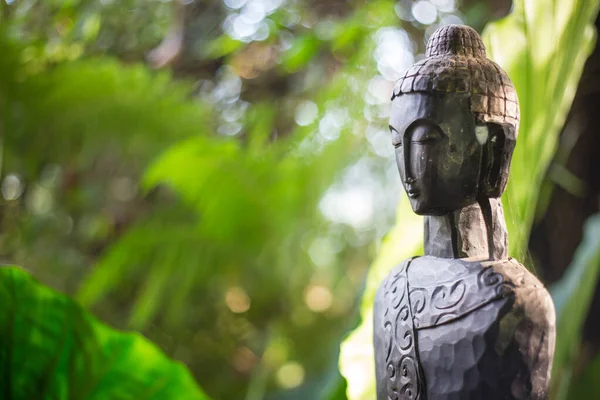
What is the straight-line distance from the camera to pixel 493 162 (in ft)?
1.38

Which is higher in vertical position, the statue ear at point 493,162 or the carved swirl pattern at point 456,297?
the statue ear at point 493,162

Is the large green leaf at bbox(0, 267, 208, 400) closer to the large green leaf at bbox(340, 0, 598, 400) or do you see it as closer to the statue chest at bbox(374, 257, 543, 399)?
the statue chest at bbox(374, 257, 543, 399)

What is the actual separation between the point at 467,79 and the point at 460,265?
0.14 metres

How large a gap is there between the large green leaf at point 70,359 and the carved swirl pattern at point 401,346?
213mm

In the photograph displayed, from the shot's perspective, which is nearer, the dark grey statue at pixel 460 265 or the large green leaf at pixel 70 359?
the dark grey statue at pixel 460 265

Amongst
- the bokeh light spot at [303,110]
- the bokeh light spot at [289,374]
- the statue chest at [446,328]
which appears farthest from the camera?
the bokeh light spot at [289,374]

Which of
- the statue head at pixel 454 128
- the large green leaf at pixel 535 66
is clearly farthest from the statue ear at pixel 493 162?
the large green leaf at pixel 535 66

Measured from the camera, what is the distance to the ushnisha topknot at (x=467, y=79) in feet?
1.34

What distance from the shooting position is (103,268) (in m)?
1.15

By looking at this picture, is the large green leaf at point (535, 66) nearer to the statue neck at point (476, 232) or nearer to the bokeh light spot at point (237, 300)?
the statue neck at point (476, 232)

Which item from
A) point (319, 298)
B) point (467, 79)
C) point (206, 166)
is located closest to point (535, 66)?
point (467, 79)

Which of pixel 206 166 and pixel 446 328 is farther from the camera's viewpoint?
pixel 206 166

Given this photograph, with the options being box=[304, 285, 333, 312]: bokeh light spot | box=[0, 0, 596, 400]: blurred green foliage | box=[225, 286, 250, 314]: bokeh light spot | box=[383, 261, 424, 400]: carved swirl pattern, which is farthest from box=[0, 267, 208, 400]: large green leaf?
box=[304, 285, 333, 312]: bokeh light spot

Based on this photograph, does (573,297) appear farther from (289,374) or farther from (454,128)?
(289,374)
